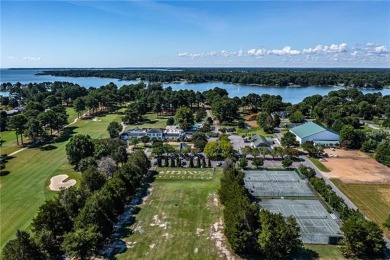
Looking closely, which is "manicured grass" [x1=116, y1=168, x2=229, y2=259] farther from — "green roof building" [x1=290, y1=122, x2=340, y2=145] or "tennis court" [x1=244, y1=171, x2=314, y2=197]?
"green roof building" [x1=290, y1=122, x2=340, y2=145]

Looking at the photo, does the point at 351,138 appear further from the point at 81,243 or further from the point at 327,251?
the point at 81,243

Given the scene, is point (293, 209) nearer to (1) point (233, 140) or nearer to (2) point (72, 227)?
(2) point (72, 227)

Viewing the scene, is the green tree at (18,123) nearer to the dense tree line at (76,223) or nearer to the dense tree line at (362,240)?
the dense tree line at (76,223)

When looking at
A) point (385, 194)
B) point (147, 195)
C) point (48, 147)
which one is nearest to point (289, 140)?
point (385, 194)

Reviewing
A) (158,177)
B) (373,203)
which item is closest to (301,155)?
(373,203)

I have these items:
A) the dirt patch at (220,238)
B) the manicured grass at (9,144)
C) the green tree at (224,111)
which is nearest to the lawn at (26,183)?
the manicured grass at (9,144)

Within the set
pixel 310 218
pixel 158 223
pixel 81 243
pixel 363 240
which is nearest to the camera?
pixel 81 243
